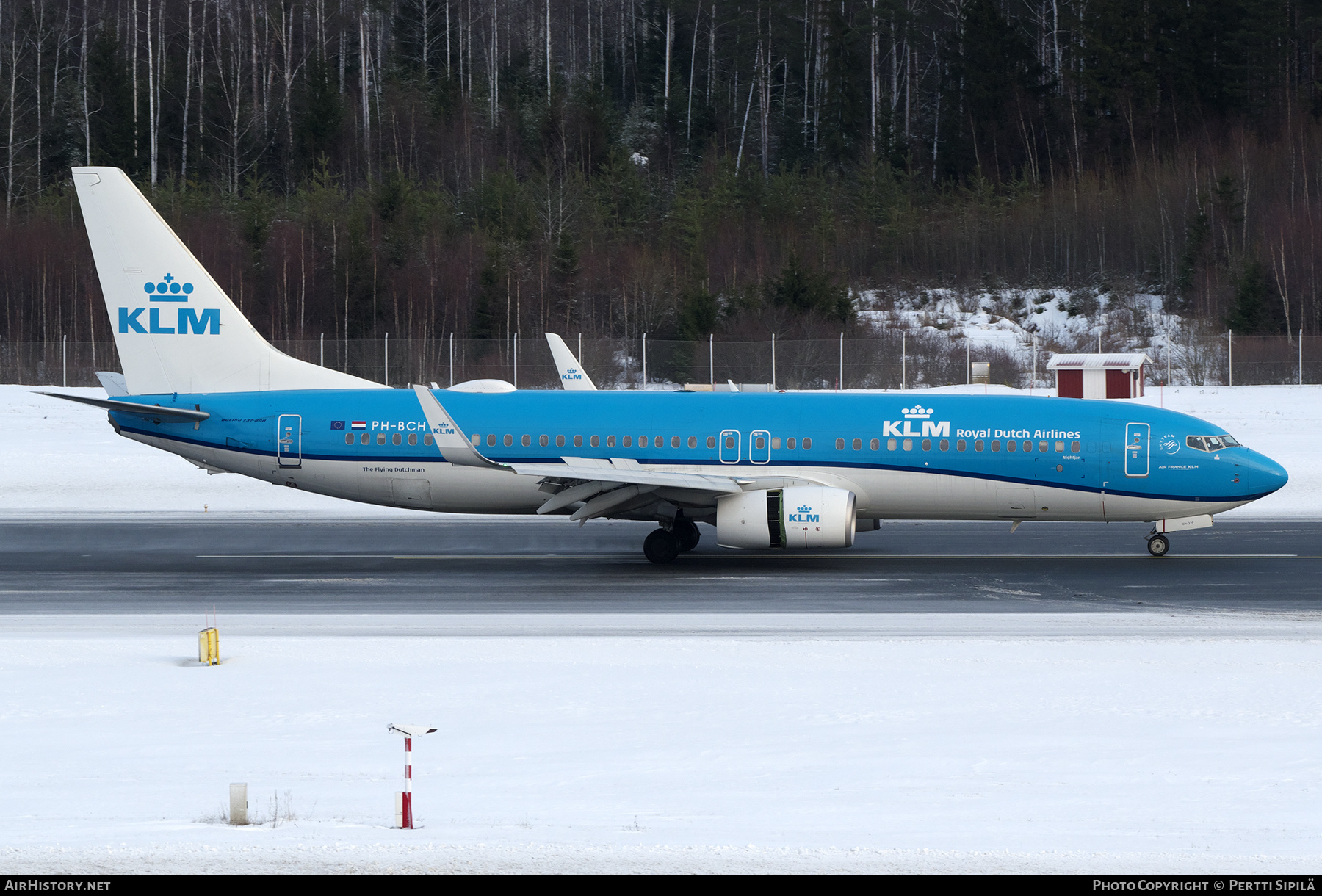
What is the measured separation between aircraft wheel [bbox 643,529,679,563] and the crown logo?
37.3 ft

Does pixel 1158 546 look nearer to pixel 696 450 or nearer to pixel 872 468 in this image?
pixel 872 468

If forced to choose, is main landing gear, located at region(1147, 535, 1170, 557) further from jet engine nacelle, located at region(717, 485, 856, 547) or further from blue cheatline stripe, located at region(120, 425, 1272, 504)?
jet engine nacelle, located at region(717, 485, 856, 547)

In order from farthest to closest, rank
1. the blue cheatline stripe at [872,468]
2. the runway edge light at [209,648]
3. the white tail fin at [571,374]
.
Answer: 1. the white tail fin at [571,374]
2. the blue cheatline stripe at [872,468]
3. the runway edge light at [209,648]

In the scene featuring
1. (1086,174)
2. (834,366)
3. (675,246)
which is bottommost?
(834,366)

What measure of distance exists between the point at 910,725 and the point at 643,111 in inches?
3446

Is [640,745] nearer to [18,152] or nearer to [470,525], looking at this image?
[470,525]

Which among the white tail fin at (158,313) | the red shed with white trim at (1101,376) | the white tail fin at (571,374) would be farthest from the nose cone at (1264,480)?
the red shed with white trim at (1101,376)

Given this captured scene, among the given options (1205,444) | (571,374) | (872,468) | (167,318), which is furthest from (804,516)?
(167,318)

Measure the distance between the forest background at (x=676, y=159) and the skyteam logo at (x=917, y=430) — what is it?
36097mm

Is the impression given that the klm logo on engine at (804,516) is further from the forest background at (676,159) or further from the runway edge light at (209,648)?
the forest background at (676,159)

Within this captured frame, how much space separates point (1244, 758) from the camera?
12367 millimetres

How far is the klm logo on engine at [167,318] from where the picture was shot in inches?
1109

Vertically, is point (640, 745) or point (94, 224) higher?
point (94, 224)
